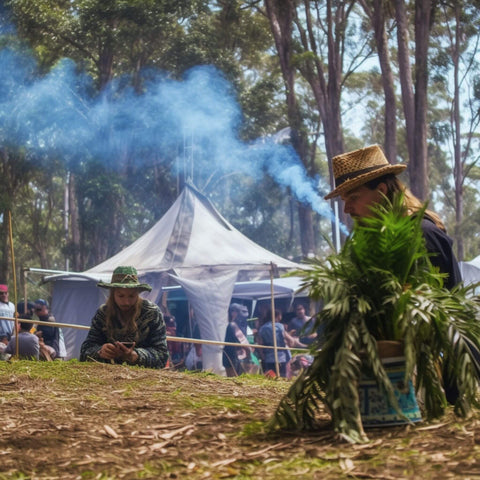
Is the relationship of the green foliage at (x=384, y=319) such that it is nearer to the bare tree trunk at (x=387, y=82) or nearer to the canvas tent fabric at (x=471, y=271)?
the canvas tent fabric at (x=471, y=271)

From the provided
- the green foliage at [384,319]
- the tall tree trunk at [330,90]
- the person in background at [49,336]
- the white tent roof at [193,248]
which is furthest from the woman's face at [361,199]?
the tall tree trunk at [330,90]

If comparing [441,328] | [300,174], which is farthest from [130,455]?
[300,174]

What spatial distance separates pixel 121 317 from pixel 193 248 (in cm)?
961

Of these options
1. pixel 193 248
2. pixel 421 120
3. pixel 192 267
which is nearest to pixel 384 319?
pixel 192 267

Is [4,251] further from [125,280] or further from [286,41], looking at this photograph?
[125,280]

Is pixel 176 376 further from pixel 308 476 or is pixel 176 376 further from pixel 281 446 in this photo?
pixel 308 476

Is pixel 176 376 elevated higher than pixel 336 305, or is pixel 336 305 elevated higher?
pixel 336 305

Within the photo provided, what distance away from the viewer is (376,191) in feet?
10.4

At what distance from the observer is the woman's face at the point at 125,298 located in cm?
546

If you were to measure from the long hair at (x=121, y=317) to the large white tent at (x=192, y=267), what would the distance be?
8069mm

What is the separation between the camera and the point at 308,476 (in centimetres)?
200

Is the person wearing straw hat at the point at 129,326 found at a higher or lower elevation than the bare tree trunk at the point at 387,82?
lower

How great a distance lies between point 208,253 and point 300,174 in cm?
1463

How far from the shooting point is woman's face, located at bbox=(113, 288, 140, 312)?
17.9ft
